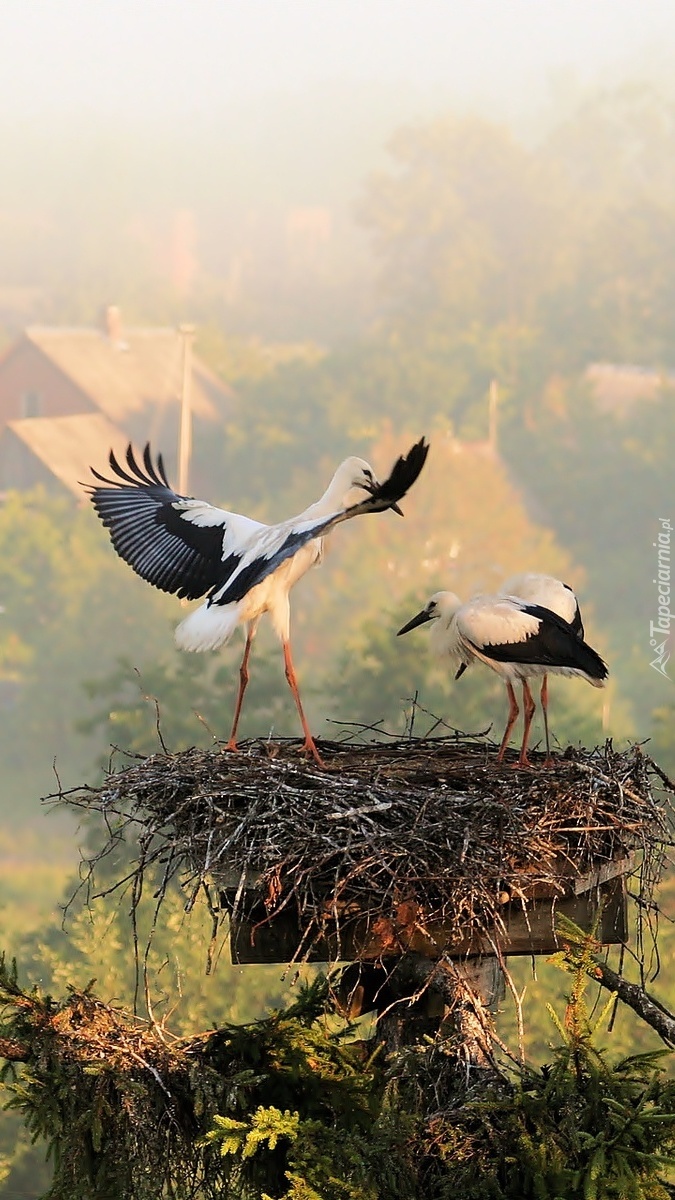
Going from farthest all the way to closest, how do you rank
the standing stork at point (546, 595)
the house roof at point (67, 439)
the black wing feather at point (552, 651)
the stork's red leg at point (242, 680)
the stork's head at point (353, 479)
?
1. the house roof at point (67, 439)
2. the standing stork at point (546, 595)
3. the black wing feather at point (552, 651)
4. the stork's red leg at point (242, 680)
5. the stork's head at point (353, 479)

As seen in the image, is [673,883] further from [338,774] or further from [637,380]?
[338,774]

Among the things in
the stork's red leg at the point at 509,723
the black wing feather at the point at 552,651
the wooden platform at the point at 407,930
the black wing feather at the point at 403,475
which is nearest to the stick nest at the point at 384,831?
the wooden platform at the point at 407,930

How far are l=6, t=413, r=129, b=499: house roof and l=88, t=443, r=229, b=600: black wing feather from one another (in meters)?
16.5

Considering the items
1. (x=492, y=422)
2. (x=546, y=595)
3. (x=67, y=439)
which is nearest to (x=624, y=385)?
(x=492, y=422)

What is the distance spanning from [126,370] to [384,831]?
19.5m

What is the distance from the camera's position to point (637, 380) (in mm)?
22109

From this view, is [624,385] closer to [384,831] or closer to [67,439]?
[67,439]

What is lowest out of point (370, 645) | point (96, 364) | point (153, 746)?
point (153, 746)

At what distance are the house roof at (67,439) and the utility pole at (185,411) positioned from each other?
839 millimetres

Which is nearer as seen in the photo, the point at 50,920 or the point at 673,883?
the point at 673,883

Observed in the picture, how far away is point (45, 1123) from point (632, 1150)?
1.42 m

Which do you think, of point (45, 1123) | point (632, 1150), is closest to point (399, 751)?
point (45, 1123)

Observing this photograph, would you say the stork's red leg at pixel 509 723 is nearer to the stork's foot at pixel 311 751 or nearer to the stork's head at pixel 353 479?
the stork's foot at pixel 311 751

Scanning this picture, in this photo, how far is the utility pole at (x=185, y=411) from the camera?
71.1 ft
